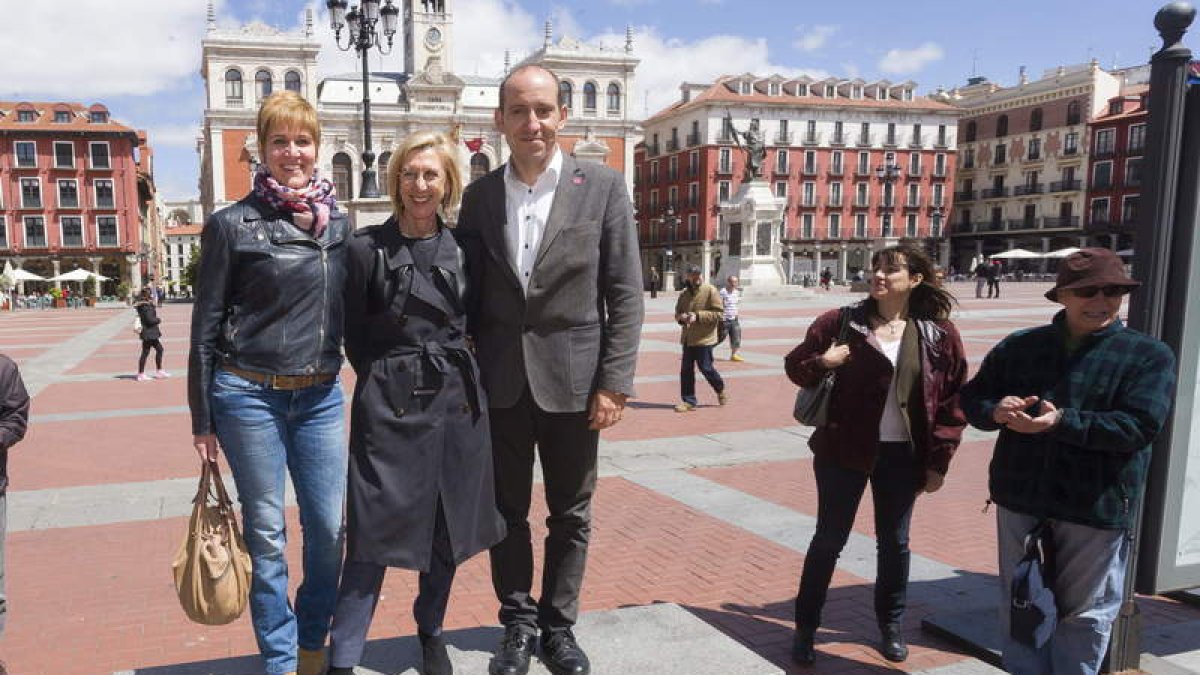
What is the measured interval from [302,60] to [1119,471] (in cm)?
6194

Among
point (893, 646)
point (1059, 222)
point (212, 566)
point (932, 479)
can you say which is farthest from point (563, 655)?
point (1059, 222)

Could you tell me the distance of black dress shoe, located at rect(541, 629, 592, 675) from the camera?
286cm

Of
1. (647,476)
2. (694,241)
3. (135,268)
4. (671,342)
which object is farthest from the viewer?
(694,241)

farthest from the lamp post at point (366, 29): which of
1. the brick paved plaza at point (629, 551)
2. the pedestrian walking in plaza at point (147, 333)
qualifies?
the brick paved plaza at point (629, 551)

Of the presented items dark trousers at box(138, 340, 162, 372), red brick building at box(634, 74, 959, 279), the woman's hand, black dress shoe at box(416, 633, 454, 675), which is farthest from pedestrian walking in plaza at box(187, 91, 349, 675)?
red brick building at box(634, 74, 959, 279)

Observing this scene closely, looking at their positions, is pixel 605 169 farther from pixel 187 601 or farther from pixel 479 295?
pixel 187 601

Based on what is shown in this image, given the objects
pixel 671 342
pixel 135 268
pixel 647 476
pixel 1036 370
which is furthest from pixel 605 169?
pixel 135 268

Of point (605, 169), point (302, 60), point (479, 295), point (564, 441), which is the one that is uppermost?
point (302, 60)

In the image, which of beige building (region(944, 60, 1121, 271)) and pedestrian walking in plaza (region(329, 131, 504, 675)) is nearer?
pedestrian walking in plaza (region(329, 131, 504, 675))

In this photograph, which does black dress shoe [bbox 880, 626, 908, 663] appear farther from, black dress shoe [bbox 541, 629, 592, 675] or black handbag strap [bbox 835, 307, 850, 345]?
black dress shoe [bbox 541, 629, 592, 675]

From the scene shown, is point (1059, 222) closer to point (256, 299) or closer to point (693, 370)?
point (693, 370)

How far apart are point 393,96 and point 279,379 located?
66.5m

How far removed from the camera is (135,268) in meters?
53.4

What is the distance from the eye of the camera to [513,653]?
2871 millimetres
